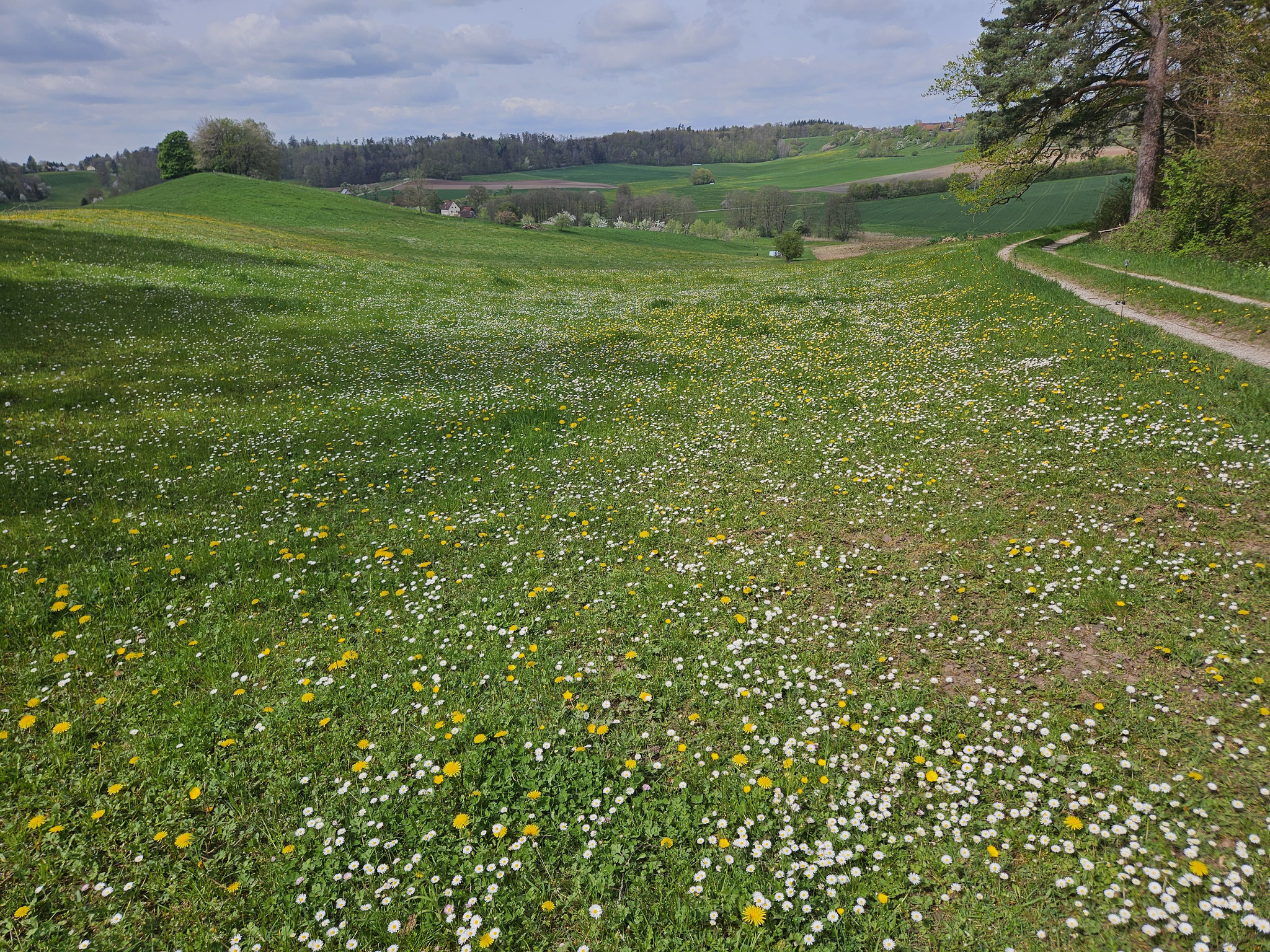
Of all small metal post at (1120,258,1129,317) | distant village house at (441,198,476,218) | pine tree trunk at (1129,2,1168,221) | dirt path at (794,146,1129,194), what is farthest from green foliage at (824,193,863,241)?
small metal post at (1120,258,1129,317)

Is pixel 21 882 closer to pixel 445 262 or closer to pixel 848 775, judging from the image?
pixel 848 775

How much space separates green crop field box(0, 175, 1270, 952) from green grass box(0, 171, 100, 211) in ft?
504

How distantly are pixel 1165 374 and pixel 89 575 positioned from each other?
18.4m

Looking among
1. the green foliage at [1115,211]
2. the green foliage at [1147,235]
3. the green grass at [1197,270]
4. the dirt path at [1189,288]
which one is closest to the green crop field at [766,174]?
the green foliage at [1115,211]

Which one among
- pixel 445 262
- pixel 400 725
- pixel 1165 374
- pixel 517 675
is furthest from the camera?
pixel 445 262

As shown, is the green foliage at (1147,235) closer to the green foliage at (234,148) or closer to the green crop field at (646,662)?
the green crop field at (646,662)

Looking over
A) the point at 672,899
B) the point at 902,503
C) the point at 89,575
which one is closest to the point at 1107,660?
the point at 902,503

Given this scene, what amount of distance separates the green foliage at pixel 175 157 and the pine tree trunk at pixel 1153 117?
4504 inches

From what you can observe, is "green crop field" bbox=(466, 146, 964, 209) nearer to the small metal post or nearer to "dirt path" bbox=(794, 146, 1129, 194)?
"dirt path" bbox=(794, 146, 1129, 194)

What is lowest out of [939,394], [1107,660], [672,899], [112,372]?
[672,899]

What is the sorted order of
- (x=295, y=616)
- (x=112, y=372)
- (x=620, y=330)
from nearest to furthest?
(x=295, y=616) < (x=112, y=372) < (x=620, y=330)

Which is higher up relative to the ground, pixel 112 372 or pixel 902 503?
pixel 112 372

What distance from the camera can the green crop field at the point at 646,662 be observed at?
4.19 meters

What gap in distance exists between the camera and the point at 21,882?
14.0 ft
